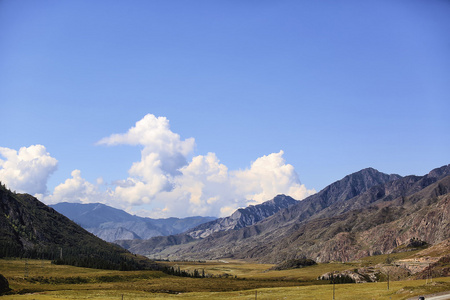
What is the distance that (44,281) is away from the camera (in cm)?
13700

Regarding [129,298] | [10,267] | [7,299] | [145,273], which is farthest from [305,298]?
[10,267]

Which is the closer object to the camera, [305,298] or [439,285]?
[439,285]

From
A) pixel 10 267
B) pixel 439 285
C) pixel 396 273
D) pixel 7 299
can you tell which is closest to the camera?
pixel 439 285

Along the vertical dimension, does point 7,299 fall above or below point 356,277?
above

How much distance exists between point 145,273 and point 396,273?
11521 cm

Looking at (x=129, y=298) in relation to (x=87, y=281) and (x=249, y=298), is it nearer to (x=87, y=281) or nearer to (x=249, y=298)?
(x=249, y=298)

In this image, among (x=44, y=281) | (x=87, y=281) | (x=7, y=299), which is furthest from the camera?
(x=87, y=281)

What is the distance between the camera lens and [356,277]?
185 m

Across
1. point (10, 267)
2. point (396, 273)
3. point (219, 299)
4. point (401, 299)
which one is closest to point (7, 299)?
point (219, 299)

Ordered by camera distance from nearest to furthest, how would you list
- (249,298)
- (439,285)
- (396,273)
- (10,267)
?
(439,285) → (249,298) → (396,273) → (10,267)

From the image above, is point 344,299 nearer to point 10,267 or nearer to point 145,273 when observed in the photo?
point 145,273

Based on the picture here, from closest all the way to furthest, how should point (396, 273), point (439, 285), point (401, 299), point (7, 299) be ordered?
1. point (401, 299)
2. point (439, 285)
3. point (7, 299)
4. point (396, 273)

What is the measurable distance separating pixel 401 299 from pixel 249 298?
112 feet

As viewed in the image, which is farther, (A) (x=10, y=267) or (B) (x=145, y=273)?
(B) (x=145, y=273)
